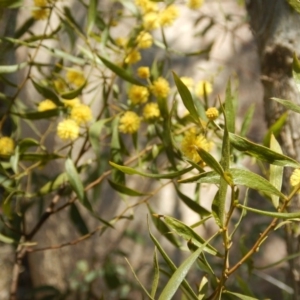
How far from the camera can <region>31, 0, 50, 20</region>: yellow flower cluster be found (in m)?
0.82

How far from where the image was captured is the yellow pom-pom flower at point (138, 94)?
807 mm

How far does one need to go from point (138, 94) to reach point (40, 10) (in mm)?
196

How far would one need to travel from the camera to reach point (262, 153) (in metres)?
0.55

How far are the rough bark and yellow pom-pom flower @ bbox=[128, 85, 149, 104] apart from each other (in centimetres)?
18

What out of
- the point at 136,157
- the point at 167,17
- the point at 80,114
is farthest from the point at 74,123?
the point at 167,17

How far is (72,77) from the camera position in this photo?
33.8 inches

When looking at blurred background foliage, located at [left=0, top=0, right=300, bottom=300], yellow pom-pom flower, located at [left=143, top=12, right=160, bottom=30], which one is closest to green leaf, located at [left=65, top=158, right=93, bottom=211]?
blurred background foliage, located at [left=0, top=0, right=300, bottom=300]

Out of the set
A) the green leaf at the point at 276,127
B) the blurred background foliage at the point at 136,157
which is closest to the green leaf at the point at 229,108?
the blurred background foliage at the point at 136,157

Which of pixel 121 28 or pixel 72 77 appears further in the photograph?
pixel 121 28

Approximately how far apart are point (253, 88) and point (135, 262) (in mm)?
605

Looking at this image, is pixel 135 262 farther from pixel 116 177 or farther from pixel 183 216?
pixel 116 177

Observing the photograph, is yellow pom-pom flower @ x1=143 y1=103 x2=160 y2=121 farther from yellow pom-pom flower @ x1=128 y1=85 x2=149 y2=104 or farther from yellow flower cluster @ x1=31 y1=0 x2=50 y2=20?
yellow flower cluster @ x1=31 y1=0 x2=50 y2=20

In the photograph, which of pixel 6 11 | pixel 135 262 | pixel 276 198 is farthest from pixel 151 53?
pixel 276 198

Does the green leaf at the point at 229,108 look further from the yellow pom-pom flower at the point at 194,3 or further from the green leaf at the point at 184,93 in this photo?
the yellow pom-pom flower at the point at 194,3
